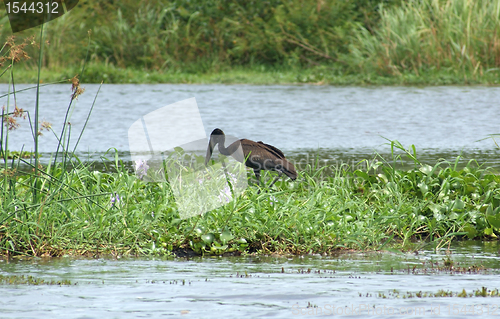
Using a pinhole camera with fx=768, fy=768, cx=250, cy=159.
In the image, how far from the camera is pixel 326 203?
20.1 ft

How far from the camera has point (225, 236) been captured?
18.1ft

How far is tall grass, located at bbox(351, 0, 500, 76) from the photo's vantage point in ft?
57.3

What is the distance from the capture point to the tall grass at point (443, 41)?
17453 millimetres

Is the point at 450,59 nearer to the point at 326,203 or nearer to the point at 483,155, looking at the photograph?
the point at 483,155

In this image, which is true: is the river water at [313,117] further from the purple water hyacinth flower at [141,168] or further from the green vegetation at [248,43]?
the purple water hyacinth flower at [141,168]

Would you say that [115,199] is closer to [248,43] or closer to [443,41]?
[443,41]

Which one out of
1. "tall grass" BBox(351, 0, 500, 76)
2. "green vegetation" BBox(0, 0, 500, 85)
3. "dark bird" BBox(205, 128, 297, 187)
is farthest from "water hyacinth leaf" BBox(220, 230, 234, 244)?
"green vegetation" BBox(0, 0, 500, 85)

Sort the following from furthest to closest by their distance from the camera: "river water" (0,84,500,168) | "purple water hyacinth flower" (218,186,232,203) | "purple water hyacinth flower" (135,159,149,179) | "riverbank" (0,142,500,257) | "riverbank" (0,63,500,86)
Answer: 1. "riverbank" (0,63,500,86)
2. "river water" (0,84,500,168)
3. "purple water hyacinth flower" (135,159,149,179)
4. "purple water hyacinth flower" (218,186,232,203)
5. "riverbank" (0,142,500,257)

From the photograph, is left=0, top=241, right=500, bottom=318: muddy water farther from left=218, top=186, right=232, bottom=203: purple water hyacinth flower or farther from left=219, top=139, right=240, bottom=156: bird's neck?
left=219, top=139, right=240, bottom=156: bird's neck

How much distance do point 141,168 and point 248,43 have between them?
1728cm

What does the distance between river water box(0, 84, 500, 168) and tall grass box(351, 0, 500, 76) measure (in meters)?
0.96

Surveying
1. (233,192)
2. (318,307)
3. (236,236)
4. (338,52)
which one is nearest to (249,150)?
(233,192)

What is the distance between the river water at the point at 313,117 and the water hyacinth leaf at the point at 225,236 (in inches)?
150

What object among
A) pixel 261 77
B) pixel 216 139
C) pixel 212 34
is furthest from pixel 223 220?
pixel 212 34
